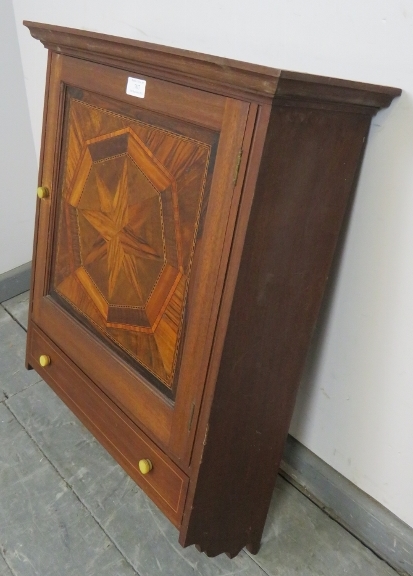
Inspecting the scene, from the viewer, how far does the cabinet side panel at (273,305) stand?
Result: 0.75m

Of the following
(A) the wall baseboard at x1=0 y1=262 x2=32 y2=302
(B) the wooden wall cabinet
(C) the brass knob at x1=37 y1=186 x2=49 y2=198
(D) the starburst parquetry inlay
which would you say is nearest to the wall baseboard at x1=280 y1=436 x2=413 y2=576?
(B) the wooden wall cabinet

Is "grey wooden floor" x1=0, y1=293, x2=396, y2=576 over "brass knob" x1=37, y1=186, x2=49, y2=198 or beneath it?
beneath

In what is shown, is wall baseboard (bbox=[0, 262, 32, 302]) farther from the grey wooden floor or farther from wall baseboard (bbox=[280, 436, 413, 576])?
wall baseboard (bbox=[280, 436, 413, 576])

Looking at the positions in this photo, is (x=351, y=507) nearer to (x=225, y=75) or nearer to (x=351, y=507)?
(x=351, y=507)

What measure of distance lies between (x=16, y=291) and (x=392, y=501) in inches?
66.7

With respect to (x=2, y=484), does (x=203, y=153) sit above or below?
above

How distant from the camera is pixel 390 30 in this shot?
0.80 meters

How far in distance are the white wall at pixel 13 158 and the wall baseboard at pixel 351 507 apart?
1.42 metres

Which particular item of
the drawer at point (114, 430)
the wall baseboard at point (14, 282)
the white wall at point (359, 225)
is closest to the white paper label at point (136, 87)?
the white wall at point (359, 225)

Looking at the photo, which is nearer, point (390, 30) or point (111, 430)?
point (390, 30)

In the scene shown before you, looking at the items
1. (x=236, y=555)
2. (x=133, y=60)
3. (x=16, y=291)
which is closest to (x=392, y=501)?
(x=236, y=555)

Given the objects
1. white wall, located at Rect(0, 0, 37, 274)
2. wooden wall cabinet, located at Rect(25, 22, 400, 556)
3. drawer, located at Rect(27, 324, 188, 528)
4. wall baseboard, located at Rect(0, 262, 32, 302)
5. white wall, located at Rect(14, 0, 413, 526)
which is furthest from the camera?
wall baseboard, located at Rect(0, 262, 32, 302)

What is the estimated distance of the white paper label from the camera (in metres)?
0.86

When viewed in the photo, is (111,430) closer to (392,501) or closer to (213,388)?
(213,388)
